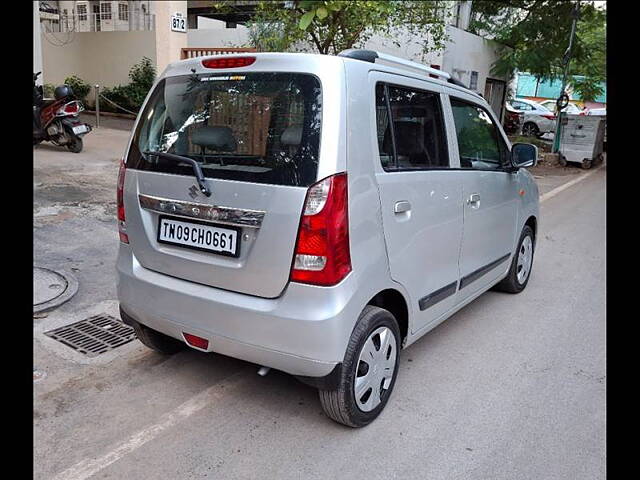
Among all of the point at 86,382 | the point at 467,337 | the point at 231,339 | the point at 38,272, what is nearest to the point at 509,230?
the point at 467,337

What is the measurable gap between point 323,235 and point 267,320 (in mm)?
481

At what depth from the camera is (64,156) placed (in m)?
10.0

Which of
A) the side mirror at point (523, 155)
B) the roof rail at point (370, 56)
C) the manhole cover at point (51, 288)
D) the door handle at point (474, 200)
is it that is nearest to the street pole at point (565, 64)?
the side mirror at point (523, 155)

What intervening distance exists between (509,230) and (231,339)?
2.69 m

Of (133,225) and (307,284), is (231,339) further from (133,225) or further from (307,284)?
(133,225)

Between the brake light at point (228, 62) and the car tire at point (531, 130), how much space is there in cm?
2138

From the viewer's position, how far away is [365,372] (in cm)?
291

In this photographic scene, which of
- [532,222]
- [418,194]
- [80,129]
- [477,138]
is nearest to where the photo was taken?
[418,194]

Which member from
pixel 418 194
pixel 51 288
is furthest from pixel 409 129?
pixel 51 288

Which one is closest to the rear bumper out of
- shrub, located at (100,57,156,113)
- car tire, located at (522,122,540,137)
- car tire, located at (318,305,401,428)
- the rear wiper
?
car tire, located at (318,305,401,428)

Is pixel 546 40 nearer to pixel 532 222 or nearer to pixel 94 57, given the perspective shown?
pixel 94 57

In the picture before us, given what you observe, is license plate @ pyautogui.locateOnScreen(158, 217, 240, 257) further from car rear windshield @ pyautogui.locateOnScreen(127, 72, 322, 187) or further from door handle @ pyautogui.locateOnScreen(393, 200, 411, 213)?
door handle @ pyautogui.locateOnScreen(393, 200, 411, 213)

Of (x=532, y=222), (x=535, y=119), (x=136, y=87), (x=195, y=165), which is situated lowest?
(x=532, y=222)
